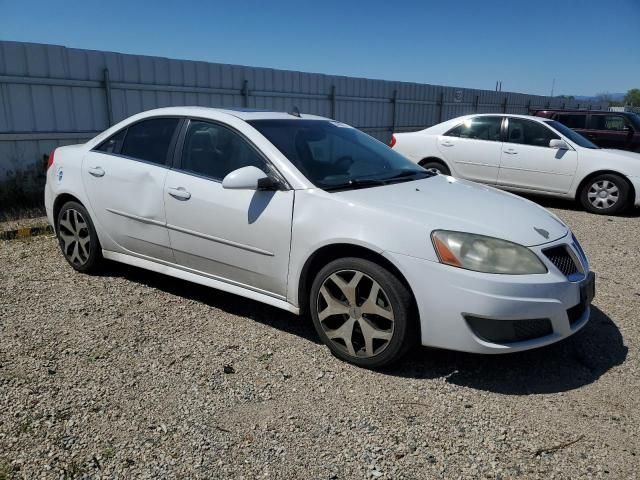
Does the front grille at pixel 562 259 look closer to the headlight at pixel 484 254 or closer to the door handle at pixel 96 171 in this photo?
the headlight at pixel 484 254

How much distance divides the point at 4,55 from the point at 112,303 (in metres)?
5.15

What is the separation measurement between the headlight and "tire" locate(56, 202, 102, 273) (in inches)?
123

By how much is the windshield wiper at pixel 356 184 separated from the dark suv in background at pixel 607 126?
399 inches

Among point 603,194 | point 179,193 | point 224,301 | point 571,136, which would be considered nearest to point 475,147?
point 571,136

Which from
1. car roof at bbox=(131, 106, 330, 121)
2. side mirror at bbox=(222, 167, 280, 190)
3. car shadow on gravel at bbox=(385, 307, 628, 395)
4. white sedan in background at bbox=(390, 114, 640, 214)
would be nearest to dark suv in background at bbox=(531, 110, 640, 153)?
white sedan in background at bbox=(390, 114, 640, 214)

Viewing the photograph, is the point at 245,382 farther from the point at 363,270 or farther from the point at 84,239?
the point at 84,239

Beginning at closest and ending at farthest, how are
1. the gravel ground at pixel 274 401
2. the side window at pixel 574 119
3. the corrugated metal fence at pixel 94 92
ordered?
the gravel ground at pixel 274 401 < the corrugated metal fence at pixel 94 92 < the side window at pixel 574 119

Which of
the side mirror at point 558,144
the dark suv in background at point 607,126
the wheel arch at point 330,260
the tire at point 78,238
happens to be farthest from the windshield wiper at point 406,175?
the dark suv in background at point 607,126

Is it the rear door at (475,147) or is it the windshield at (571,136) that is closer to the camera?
the windshield at (571,136)

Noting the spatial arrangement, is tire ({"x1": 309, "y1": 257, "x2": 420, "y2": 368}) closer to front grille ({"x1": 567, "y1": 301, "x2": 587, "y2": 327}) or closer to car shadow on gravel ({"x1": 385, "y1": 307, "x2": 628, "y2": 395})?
car shadow on gravel ({"x1": 385, "y1": 307, "x2": 628, "y2": 395})

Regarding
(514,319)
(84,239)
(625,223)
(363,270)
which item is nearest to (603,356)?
(514,319)

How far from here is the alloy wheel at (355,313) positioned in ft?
10.2

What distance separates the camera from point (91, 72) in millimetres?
8344

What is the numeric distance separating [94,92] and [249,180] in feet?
20.5
